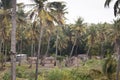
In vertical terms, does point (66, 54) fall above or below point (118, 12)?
below

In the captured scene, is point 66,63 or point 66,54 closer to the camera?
point 66,63

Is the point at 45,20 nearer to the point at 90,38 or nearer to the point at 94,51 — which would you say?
the point at 90,38

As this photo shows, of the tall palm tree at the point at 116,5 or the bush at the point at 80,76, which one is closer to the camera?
the tall palm tree at the point at 116,5

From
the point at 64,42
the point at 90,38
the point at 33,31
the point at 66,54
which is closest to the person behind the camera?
the point at 33,31

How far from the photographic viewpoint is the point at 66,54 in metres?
90.4

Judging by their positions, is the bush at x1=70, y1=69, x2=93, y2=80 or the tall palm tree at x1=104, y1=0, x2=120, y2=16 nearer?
the tall palm tree at x1=104, y1=0, x2=120, y2=16

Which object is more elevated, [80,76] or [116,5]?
[116,5]

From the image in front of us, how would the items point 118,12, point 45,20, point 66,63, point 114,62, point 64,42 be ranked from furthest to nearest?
point 64,42
point 66,63
point 114,62
point 45,20
point 118,12

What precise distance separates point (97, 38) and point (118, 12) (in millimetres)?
47065

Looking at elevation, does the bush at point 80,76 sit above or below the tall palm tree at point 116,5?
below

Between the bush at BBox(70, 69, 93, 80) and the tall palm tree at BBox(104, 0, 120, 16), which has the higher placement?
the tall palm tree at BBox(104, 0, 120, 16)

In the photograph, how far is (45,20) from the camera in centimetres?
3700

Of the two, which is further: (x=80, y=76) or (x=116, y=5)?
(x=80, y=76)

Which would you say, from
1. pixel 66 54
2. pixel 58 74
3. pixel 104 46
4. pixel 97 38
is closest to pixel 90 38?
pixel 97 38
